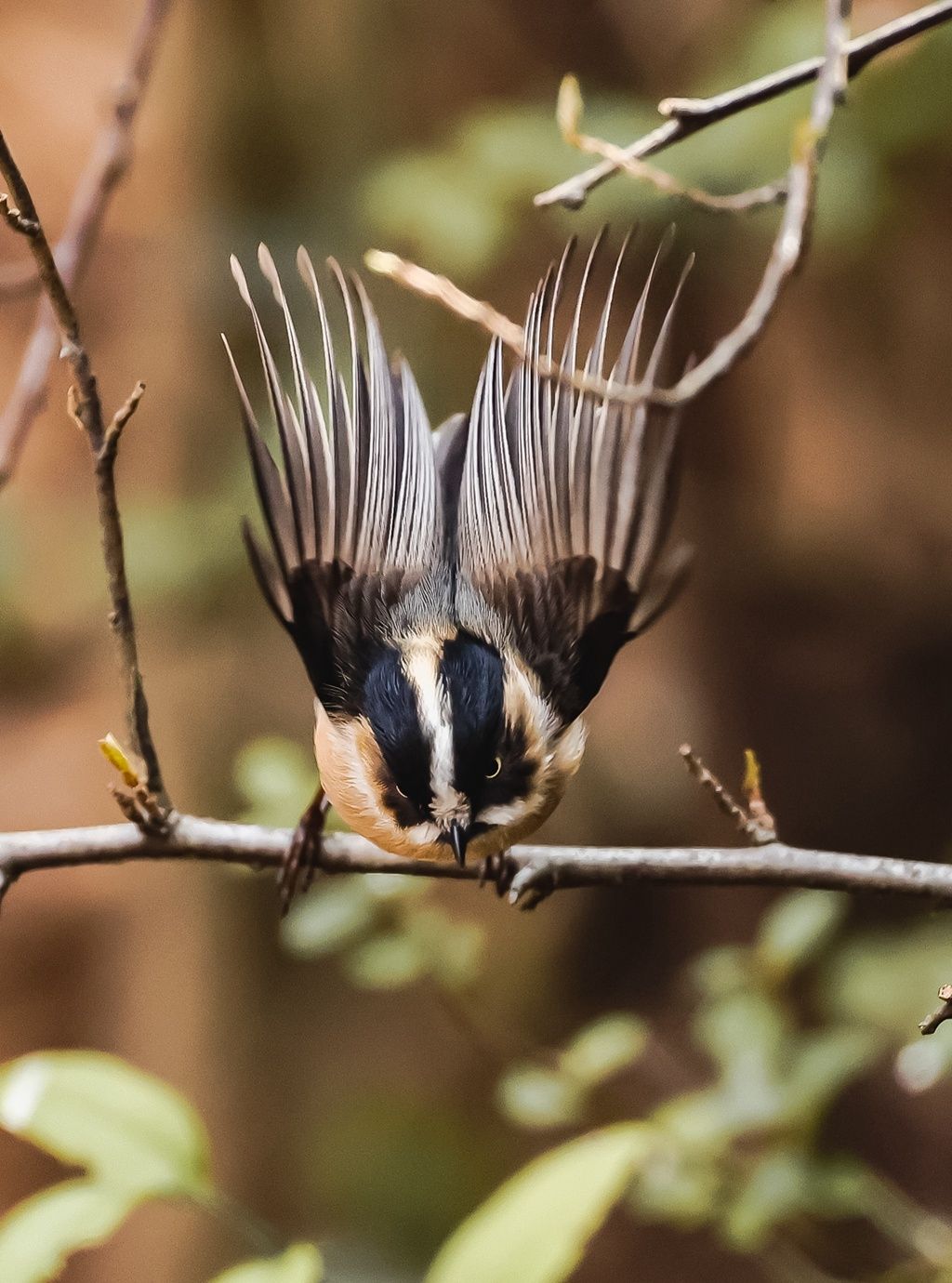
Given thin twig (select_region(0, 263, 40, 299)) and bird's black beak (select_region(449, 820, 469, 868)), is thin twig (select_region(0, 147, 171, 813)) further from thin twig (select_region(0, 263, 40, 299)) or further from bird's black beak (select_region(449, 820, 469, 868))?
thin twig (select_region(0, 263, 40, 299))

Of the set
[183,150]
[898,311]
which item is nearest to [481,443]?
[898,311]

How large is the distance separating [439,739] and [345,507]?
0.69 feet

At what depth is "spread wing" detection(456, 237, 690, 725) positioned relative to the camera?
3.26ft

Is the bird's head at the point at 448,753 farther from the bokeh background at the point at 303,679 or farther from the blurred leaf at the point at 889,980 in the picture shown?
the bokeh background at the point at 303,679

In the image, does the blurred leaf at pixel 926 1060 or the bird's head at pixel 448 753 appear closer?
the bird's head at pixel 448 753

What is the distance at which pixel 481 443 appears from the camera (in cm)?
108

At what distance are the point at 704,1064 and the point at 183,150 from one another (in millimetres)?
2245

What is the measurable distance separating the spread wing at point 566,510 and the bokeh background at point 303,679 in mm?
1409

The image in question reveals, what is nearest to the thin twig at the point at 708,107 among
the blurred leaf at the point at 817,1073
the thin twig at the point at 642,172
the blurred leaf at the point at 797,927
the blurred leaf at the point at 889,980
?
the thin twig at the point at 642,172

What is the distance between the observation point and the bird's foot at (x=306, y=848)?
1121mm

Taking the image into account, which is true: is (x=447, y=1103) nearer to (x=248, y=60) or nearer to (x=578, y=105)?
(x=248, y=60)

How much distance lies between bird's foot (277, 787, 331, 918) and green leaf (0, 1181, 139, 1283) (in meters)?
0.28

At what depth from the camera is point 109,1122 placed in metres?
1.05

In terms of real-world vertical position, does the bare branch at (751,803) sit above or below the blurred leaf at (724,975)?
above
